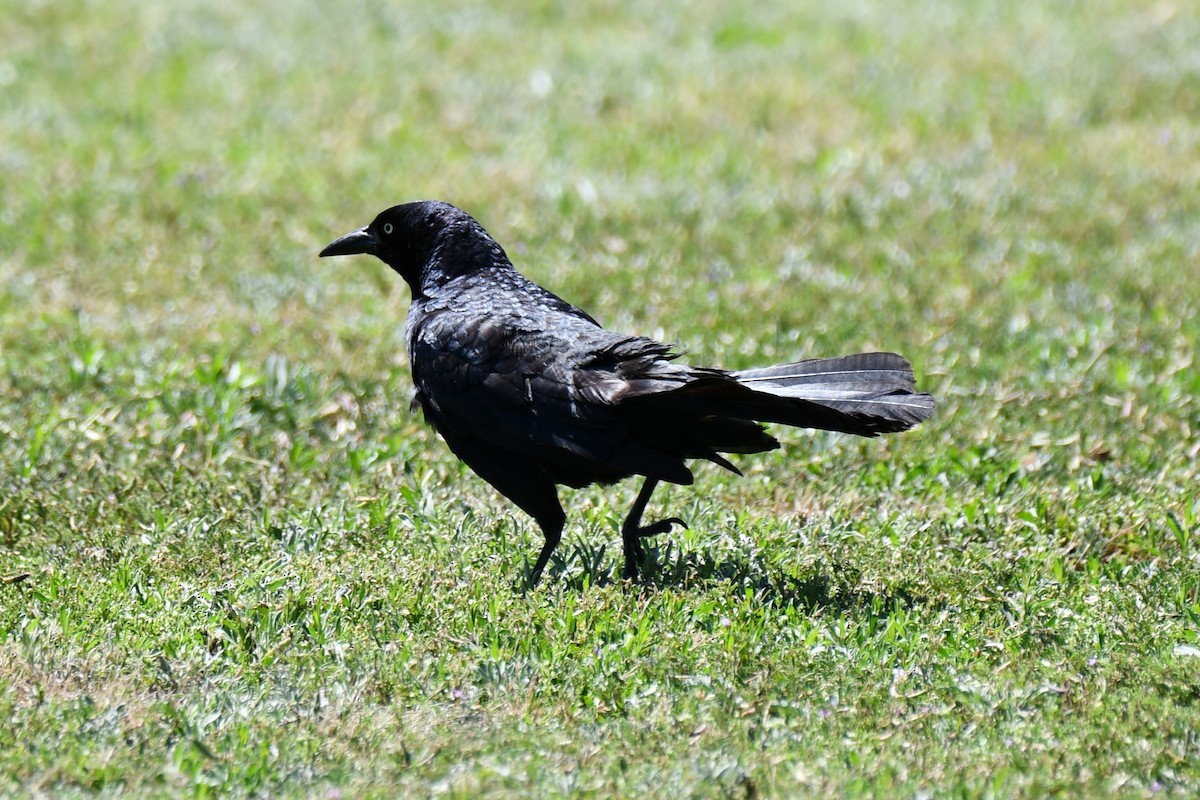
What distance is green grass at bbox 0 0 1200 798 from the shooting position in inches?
170

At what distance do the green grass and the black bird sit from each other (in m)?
0.43

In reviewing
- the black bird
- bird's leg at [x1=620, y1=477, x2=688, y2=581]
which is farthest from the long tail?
bird's leg at [x1=620, y1=477, x2=688, y2=581]

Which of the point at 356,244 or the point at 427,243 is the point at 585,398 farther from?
the point at 356,244

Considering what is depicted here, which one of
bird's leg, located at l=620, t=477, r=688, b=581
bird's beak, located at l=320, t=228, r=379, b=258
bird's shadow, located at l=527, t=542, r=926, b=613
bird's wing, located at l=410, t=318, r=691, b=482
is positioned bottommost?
bird's shadow, located at l=527, t=542, r=926, b=613

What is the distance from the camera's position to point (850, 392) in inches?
192

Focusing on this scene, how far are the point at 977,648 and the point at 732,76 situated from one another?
831 cm

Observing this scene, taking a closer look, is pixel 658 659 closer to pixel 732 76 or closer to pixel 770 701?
pixel 770 701

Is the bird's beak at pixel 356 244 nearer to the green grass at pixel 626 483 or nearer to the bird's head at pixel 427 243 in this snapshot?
the bird's head at pixel 427 243

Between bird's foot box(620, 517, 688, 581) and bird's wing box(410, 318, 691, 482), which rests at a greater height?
bird's wing box(410, 318, 691, 482)

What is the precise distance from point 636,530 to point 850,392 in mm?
997

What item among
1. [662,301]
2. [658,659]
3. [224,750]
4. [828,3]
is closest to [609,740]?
[658,659]

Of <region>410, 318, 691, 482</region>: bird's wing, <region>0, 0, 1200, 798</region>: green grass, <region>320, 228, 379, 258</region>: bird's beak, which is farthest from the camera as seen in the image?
<region>320, 228, 379, 258</region>: bird's beak

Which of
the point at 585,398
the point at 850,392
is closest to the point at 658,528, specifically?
the point at 585,398

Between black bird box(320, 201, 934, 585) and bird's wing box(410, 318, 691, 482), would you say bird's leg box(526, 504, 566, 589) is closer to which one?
black bird box(320, 201, 934, 585)
